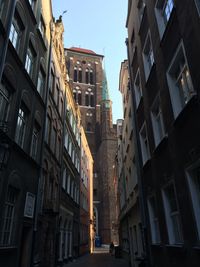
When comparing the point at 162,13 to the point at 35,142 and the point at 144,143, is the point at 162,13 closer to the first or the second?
the point at 144,143

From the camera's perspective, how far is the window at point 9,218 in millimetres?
8232

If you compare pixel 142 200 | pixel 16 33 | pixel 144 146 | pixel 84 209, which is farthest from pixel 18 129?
pixel 84 209

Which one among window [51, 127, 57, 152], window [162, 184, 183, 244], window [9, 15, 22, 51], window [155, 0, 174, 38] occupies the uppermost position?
window [9, 15, 22, 51]

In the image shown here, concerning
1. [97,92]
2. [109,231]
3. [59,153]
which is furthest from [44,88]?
[97,92]

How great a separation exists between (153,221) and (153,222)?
4cm

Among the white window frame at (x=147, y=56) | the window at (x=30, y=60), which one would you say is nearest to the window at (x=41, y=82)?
the window at (x=30, y=60)

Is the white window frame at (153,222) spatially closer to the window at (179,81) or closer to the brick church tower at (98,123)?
the window at (179,81)

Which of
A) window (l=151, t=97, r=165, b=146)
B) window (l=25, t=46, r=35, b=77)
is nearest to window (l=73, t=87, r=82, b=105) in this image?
window (l=25, t=46, r=35, b=77)

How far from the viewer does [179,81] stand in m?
7.10

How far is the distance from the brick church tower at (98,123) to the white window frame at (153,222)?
132 feet

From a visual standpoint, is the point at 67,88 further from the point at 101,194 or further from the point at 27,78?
the point at 101,194

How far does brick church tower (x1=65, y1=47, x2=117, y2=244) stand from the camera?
165ft

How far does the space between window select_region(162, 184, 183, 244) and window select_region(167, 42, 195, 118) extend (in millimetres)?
2563

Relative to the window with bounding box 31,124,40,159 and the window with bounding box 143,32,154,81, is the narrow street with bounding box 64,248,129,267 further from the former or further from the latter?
the window with bounding box 143,32,154,81
